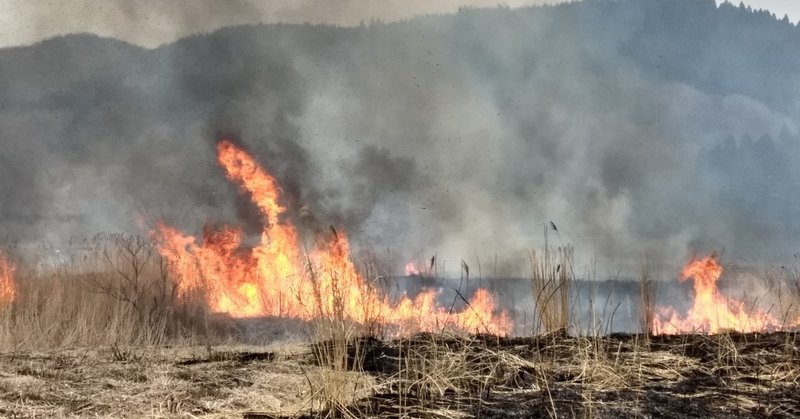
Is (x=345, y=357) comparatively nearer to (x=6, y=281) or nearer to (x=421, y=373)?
(x=421, y=373)

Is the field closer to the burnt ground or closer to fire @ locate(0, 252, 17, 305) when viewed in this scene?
the burnt ground

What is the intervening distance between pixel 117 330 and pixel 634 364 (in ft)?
22.8

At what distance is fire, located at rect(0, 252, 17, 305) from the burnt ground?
3880 millimetres

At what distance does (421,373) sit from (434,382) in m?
0.69

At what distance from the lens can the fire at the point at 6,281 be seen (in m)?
10.8

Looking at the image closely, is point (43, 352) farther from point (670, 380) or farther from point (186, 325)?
point (670, 380)

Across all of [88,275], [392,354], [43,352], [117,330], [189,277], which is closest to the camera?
[392,354]

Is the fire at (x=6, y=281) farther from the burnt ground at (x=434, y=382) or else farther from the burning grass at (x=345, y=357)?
the burnt ground at (x=434, y=382)

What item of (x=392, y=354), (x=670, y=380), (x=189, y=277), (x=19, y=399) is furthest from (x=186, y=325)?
(x=670, y=380)

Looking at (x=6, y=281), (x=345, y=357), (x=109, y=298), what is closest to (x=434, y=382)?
(x=345, y=357)

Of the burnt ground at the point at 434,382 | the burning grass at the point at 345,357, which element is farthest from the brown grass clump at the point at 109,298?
the burnt ground at the point at 434,382

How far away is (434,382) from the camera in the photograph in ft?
15.8

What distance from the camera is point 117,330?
966 centimetres

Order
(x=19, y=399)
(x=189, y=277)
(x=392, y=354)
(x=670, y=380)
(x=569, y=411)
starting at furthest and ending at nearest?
(x=189, y=277), (x=392, y=354), (x=670, y=380), (x=19, y=399), (x=569, y=411)
